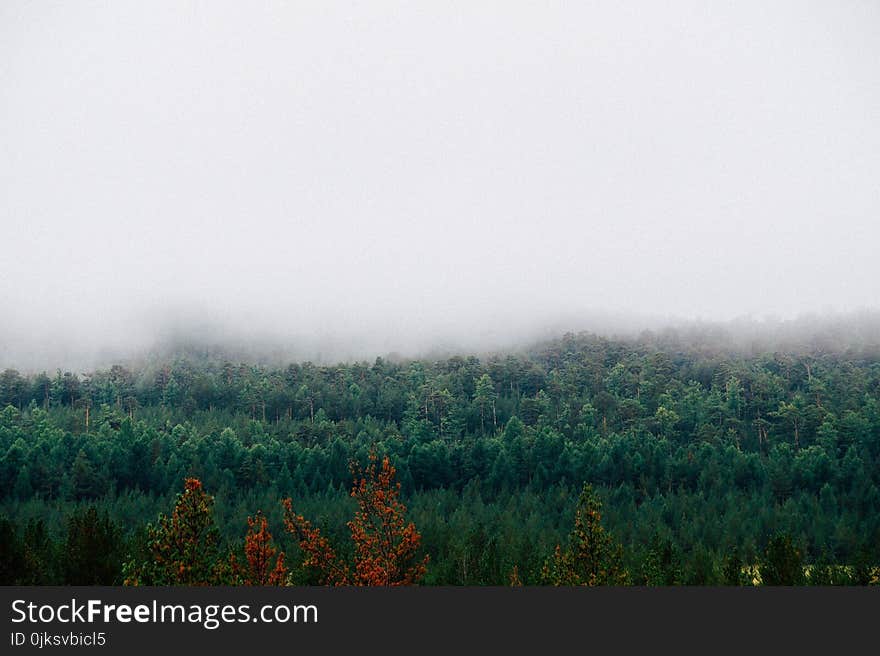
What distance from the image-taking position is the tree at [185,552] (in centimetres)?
3070

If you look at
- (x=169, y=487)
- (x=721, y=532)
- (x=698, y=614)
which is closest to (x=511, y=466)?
(x=721, y=532)

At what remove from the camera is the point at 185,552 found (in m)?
31.2

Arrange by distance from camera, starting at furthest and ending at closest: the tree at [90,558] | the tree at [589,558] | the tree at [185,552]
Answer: the tree at [90,558] → the tree at [589,558] → the tree at [185,552]

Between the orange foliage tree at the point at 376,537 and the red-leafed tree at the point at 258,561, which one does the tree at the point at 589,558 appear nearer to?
the orange foliage tree at the point at 376,537

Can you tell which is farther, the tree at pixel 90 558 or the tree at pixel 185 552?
the tree at pixel 90 558

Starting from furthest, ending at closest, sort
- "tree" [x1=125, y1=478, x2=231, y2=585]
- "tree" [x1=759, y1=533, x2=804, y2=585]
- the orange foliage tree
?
"tree" [x1=759, y1=533, x2=804, y2=585] < "tree" [x1=125, y1=478, x2=231, y2=585] < the orange foliage tree

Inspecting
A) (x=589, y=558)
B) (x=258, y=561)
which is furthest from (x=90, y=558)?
(x=589, y=558)

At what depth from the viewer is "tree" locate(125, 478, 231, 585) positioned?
30.7 metres

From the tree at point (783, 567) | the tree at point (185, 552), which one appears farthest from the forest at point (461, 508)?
the tree at point (783, 567)

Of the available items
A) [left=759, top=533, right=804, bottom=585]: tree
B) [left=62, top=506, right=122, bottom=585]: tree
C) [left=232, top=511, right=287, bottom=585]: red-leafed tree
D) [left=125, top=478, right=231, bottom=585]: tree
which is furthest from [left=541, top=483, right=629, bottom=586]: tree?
[left=62, top=506, right=122, bottom=585]: tree

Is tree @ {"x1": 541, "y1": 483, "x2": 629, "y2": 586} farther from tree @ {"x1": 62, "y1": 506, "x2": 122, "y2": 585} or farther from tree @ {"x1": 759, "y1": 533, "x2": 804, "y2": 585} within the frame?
tree @ {"x1": 62, "y1": 506, "x2": 122, "y2": 585}

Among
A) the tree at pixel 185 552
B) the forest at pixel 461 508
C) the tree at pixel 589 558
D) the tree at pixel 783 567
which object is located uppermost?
the tree at pixel 185 552

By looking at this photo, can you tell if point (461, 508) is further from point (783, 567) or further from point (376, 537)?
point (376, 537)

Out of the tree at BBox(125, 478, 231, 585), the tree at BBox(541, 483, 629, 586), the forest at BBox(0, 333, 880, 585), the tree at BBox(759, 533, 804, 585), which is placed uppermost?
the tree at BBox(125, 478, 231, 585)
